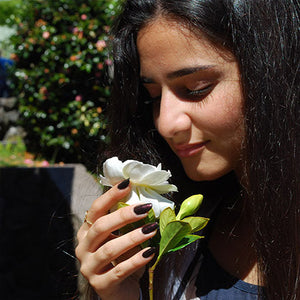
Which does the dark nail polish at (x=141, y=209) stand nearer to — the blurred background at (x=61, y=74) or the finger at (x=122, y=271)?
the finger at (x=122, y=271)

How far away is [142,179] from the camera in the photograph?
1.07 m

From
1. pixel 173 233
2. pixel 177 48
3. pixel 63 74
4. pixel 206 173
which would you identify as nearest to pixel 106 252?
pixel 173 233

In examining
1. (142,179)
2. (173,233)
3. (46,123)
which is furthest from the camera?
(46,123)

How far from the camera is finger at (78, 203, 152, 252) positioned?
1.04 m

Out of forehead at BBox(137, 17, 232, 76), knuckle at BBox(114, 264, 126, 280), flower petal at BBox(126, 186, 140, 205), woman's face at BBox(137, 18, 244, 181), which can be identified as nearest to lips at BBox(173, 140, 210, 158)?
woman's face at BBox(137, 18, 244, 181)

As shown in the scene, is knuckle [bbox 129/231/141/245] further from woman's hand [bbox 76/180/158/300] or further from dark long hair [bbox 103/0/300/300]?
dark long hair [bbox 103/0/300/300]

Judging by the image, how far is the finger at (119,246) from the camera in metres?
1.04

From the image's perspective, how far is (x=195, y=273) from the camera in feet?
5.42

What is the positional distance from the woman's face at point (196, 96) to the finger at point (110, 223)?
0.42m

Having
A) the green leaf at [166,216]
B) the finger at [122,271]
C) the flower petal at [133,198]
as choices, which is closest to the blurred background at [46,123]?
the finger at [122,271]

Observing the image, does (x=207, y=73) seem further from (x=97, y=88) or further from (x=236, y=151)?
(x=97, y=88)

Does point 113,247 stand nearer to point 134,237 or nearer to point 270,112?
point 134,237

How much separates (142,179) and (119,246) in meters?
0.19

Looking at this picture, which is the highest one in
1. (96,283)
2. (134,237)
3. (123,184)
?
(123,184)
